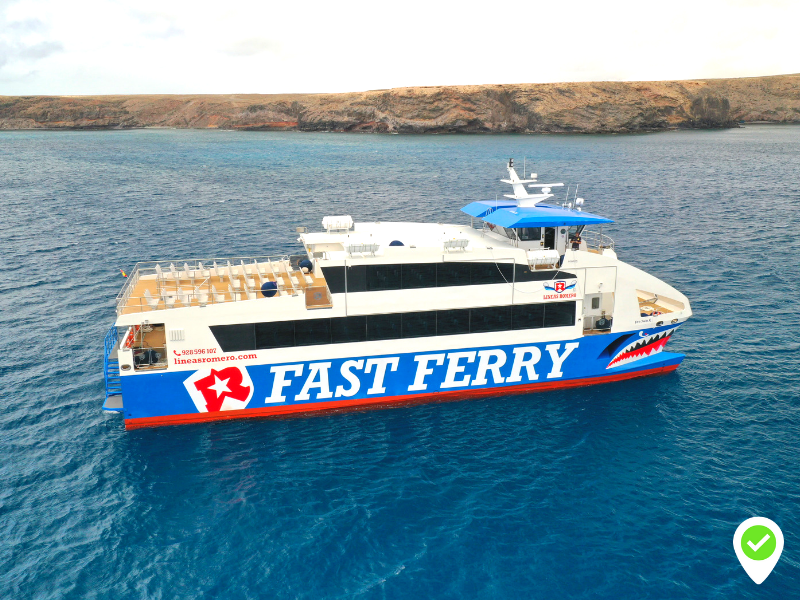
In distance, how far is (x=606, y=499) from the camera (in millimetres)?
18641

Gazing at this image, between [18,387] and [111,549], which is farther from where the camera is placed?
[18,387]

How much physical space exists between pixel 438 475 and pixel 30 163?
118177 mm

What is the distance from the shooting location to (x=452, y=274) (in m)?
23.4

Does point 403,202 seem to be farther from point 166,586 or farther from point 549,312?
point 166,586

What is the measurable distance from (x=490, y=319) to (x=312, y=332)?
23.9 feet

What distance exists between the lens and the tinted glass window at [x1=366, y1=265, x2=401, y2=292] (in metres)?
22.9

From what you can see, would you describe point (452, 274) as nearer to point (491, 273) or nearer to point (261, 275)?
point (491, 273)

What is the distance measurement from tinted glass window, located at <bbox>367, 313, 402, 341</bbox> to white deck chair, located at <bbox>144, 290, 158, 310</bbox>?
8199mm

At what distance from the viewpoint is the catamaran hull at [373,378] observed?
21.9 m

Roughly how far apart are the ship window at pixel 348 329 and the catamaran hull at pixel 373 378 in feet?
2.51

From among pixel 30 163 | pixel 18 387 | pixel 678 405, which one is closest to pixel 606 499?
pixel 678 405

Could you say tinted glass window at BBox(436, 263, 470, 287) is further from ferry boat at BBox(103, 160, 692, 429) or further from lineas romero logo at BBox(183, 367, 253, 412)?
lineas romero logo at BBox(183, 367, 253, 412)

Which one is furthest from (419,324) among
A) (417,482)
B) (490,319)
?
(417,482)

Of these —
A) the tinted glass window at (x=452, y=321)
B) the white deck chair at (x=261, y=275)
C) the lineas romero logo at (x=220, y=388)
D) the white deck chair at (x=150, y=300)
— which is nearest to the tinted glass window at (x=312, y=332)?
the lineas romero logo at (x=220, y=388)
